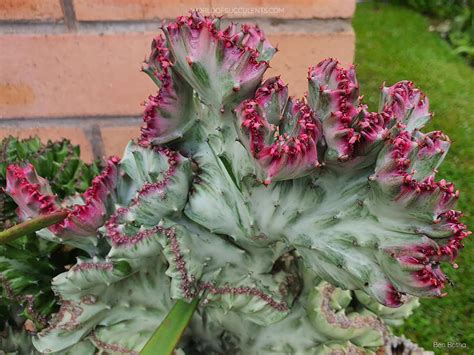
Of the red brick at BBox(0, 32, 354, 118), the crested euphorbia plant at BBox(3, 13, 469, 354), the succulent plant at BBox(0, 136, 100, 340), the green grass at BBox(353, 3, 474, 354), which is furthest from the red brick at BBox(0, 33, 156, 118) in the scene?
the green grass at BBox(353, 3, 474, 354)

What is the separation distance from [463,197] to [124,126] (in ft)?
4.16

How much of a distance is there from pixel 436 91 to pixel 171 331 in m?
2.09

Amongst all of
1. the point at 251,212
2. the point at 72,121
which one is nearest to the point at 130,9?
the point at 72,121

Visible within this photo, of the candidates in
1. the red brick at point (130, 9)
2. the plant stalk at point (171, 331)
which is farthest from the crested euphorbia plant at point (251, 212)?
the red brick at point (130, 9)

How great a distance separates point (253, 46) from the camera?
25.6 inches

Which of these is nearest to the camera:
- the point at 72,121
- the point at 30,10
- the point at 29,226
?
the point at 29,226

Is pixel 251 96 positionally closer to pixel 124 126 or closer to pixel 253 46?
pixel 253 46

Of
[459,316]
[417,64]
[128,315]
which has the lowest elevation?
[459,316]

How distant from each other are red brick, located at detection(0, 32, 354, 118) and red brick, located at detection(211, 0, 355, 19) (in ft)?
0.14

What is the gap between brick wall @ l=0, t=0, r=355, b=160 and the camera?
1.15m

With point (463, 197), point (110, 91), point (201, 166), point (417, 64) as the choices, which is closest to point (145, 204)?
point (201, 166)

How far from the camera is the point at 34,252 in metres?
0.85

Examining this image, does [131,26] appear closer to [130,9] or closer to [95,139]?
[130,9]

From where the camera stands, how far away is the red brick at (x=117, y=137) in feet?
4.28
